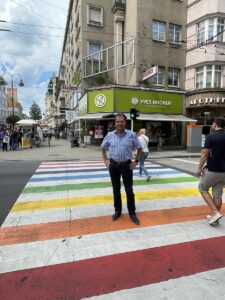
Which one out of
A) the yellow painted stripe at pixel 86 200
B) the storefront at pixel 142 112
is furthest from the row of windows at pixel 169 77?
the yellow painted stripe at pixel 86 200

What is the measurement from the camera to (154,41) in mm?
23031

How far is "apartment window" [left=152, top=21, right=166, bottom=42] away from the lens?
2306cm

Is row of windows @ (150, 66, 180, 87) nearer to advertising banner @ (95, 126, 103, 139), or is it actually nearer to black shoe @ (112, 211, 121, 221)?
advertising banner @ (95, 126, 103, 139)

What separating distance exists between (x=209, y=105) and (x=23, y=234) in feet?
65.7

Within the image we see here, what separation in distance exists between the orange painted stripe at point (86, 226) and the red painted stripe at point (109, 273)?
0.95 meters

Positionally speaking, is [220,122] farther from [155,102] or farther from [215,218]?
[155,102]

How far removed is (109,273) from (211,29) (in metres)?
22.6

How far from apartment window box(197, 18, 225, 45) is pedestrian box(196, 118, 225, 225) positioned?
62.3ft

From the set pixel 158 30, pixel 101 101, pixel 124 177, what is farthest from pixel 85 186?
pixel 158 30

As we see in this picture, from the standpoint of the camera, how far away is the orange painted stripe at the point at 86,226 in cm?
431

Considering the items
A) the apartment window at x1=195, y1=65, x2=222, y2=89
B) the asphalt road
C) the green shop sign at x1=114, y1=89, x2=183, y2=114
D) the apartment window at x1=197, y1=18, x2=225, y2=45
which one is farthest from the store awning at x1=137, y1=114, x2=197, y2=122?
the asphalt road

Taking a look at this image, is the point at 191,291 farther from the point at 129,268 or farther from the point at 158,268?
the point at 129,268

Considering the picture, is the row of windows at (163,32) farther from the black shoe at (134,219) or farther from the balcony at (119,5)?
the black shoe at (134,219)

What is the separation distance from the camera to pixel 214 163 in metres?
4.59
